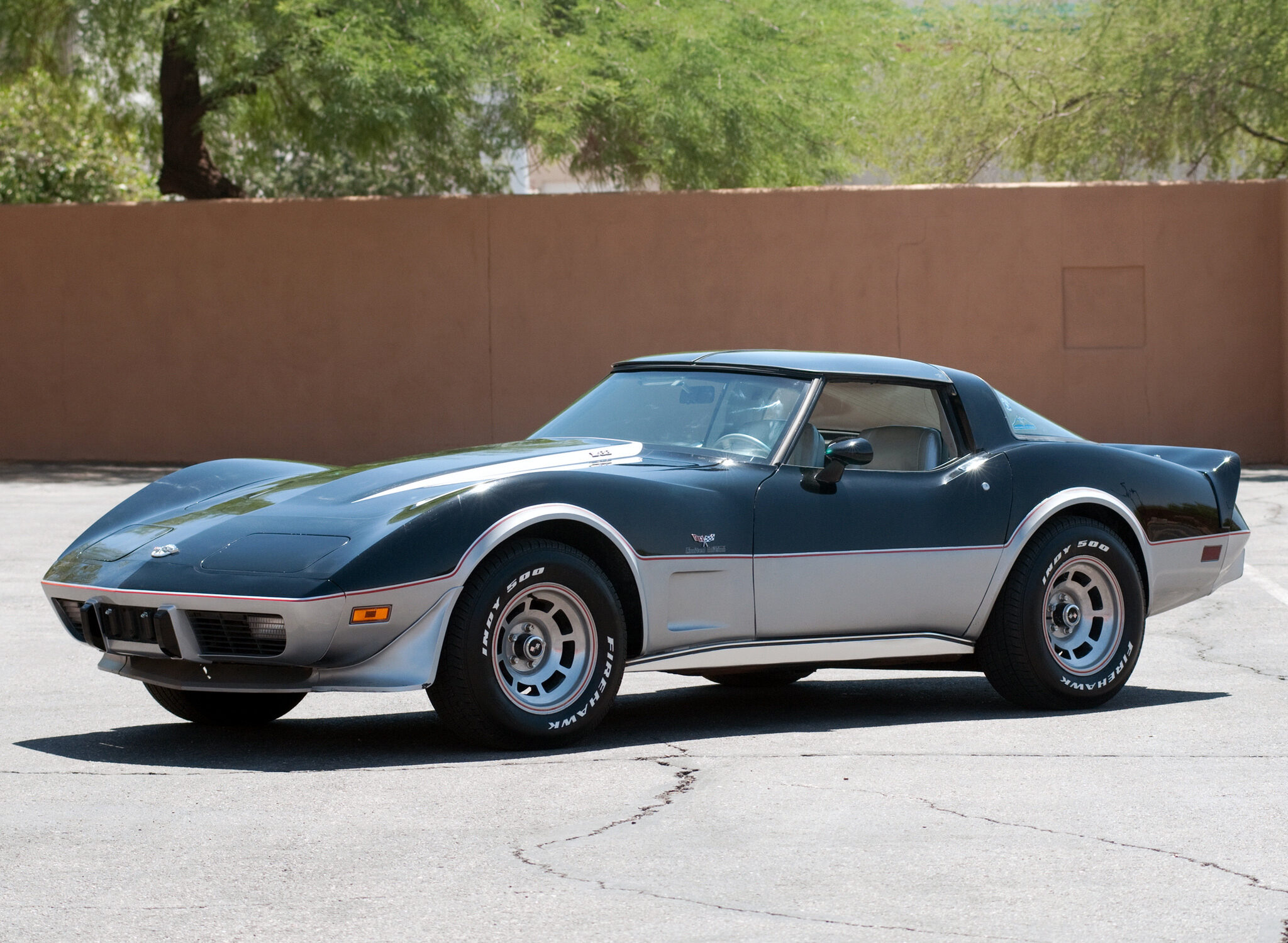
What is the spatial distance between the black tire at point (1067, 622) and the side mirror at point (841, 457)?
875mm

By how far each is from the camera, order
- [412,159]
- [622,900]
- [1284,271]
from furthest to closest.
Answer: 1. [412,159]
2. [1284,271]
3. [622,900]

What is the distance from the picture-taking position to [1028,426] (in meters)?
7.09

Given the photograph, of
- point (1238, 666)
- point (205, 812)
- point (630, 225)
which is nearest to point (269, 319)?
point (630, 225)

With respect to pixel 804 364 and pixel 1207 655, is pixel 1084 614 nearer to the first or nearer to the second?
pixel 804 364

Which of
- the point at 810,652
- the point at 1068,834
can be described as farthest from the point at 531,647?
the point at 1068,834

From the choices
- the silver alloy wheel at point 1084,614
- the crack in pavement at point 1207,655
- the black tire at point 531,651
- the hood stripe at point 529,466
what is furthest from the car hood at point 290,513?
the crack in pavement at point 1207,655

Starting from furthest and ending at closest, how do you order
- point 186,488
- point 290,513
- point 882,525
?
point 186,488, point 882,525, point 290,513

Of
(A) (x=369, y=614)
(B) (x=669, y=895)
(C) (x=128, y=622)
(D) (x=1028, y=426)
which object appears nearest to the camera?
(B) (x=669, y=895)

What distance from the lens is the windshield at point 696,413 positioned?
21.1 ft

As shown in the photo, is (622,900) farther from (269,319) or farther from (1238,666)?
(269,319)

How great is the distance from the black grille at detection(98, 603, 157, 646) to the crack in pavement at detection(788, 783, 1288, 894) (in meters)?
2.05

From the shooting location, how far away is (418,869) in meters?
4.24

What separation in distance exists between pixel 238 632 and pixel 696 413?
6.58ft

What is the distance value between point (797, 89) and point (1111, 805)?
49.8 ft
